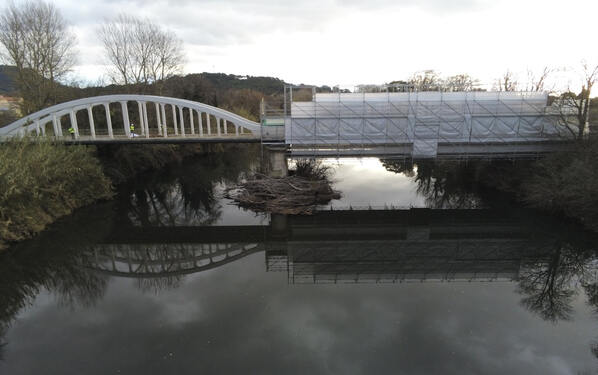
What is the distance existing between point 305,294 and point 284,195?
27.0ft

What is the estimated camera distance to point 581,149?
14.5 meters

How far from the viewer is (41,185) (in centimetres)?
1453

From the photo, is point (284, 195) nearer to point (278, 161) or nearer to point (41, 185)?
point (278, 161)

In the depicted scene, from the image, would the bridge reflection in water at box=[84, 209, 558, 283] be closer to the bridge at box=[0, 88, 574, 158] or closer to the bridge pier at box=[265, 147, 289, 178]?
the bridge at box=[0, 88, 574, 158]

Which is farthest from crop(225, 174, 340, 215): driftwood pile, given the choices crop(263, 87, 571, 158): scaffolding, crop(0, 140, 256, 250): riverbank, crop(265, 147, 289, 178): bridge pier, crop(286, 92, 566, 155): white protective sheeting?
crop(0, 140, 256, 250): riverbank

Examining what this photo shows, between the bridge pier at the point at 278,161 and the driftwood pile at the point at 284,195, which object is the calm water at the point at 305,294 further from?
the bridge pier at the point at 278,161

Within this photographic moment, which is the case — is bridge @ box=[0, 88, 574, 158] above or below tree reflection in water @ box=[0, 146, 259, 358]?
above

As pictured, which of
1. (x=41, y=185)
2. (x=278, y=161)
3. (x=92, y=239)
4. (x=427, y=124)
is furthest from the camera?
(x=278, y=161)

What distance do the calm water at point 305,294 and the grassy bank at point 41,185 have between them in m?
0.84

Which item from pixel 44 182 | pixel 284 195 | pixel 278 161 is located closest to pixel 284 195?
pixel 284 195

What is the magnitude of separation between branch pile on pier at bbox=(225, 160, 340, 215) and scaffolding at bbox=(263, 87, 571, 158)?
2254mm

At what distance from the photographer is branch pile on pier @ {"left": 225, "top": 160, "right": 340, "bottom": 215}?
55.5 ft

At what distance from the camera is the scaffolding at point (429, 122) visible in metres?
17.2

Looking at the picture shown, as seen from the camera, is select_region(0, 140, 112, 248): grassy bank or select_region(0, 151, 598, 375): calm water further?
select_region(0, 140, 112, 248): grassy bank
